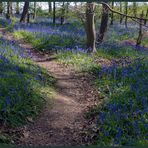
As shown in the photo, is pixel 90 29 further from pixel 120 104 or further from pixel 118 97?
pixel 120 104

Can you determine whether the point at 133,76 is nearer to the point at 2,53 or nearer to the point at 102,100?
the point at 102,100

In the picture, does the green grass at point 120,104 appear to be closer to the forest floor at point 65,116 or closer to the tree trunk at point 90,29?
the forest floor at point 65,116

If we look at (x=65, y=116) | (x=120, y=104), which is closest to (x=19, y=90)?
(x=65, y=116)

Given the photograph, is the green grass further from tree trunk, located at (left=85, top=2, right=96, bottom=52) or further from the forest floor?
tree trunk, located at (left=85, top=2, right=96, bottom=52)

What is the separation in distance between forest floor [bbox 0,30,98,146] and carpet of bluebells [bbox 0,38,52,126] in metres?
0.25

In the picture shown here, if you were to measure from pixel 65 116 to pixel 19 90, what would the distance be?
1.20 metres

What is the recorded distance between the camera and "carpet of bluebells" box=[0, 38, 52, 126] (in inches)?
259

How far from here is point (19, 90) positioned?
295 inches

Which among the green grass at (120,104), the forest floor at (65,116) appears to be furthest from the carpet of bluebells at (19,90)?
the green grass at (120,104)

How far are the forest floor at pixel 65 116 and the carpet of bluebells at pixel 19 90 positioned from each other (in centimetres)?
25

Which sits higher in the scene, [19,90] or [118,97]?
[19,90]

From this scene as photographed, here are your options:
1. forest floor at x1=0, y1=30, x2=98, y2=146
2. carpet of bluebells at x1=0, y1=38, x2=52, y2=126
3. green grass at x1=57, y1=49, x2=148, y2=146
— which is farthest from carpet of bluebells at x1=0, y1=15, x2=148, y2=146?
forest floor at x1=0, y1=30, x2=98, y2=146

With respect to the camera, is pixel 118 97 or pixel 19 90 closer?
pixel 19 90

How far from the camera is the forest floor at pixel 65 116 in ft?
20.4
